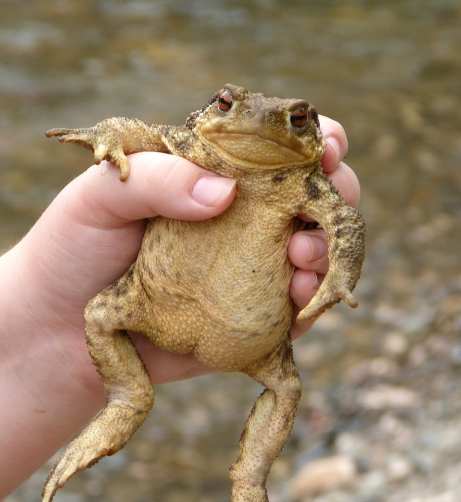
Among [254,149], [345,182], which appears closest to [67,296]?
[254,149]

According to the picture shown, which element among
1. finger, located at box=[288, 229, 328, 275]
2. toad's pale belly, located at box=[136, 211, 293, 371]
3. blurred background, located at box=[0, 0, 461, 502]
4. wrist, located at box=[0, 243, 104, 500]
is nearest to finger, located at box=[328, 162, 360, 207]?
finger, located at box=[288, 229, 328, 275]

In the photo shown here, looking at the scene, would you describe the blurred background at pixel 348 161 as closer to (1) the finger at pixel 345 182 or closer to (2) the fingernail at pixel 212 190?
(1) the finger at pixel 345 182

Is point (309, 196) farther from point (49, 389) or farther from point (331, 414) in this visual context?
point (331, 414)

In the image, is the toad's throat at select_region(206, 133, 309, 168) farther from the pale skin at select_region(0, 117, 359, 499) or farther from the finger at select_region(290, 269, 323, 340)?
the finger at select_region(290, 269, 323, 340)

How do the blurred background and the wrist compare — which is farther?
the blurred background

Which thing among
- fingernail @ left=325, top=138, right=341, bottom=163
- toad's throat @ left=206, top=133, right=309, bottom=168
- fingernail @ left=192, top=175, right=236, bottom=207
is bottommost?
fingernail @ left=325, top=138, right=341, bottom=163

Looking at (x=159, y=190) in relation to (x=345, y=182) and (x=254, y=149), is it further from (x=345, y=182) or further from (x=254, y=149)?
(x=345, y=182)

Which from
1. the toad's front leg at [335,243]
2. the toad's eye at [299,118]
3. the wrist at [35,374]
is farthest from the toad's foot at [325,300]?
the wrist at [35,374]

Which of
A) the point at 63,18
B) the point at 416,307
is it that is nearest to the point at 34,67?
the point at 63,18
